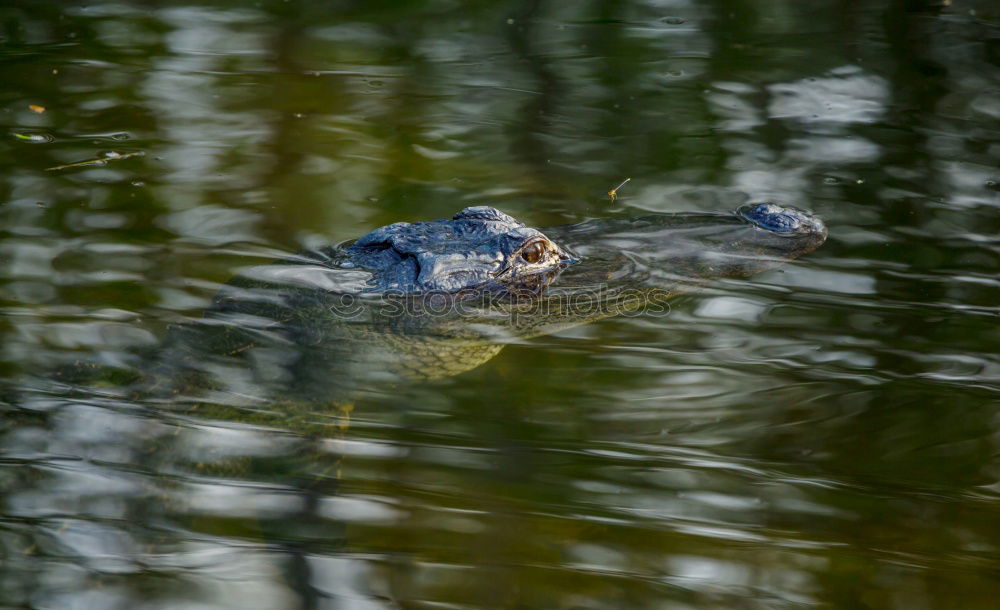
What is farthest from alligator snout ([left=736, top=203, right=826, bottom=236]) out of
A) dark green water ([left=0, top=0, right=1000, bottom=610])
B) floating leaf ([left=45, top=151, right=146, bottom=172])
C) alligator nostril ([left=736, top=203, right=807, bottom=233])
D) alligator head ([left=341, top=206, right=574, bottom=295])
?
floating leaf ([left=45, top=151, right=146, bottom=172])

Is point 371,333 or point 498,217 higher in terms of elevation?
point 498,217

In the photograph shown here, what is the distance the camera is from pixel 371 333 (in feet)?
10.4

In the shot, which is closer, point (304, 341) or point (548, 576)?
point (548, 576)

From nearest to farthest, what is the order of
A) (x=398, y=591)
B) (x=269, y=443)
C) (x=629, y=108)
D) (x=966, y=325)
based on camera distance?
(x=398, y=591)
(x=269, y=443)
(x=966, y=325)
(x=629, y=108)

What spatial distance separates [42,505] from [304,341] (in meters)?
1.03

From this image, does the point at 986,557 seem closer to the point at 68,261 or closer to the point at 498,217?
the point at 498,217

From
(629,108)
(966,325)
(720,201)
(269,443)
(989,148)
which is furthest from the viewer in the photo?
(629,108)

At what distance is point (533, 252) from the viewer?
3.52m

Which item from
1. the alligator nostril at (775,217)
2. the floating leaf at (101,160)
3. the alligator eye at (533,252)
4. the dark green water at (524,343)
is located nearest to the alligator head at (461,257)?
the alligator eye at (533,252)

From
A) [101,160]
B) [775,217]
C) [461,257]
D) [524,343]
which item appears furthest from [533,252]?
[101,160]

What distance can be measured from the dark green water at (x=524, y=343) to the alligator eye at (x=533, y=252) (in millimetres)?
380

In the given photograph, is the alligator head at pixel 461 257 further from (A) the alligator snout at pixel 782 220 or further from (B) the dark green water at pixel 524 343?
(A) the alligator snout at pixel 782 220

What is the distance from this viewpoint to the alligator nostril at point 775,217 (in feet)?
12.8

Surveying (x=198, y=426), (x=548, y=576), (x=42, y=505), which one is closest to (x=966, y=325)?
(x=548, y=576)
